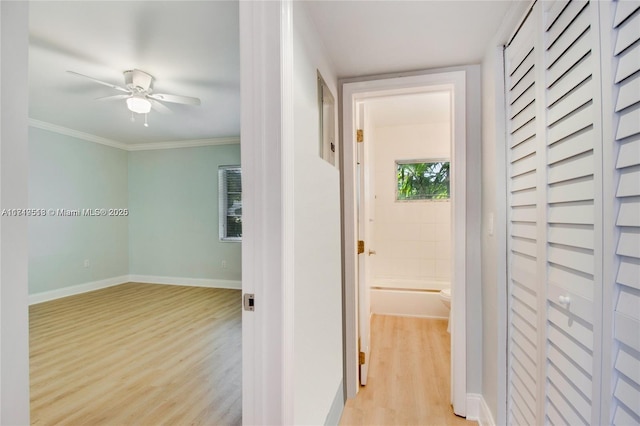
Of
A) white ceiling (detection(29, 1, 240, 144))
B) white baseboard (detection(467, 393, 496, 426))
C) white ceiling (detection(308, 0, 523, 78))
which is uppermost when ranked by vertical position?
white ceiling (detection(29, 1, 240, 144))

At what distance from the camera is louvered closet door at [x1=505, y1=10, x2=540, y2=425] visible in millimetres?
1225

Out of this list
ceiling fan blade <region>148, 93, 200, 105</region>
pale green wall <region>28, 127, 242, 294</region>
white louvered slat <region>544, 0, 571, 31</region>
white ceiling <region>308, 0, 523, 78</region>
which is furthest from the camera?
pale green wall <region>28, 127, 242, 294</region>

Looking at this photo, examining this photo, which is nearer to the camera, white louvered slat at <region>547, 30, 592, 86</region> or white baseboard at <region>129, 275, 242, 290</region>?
white louvered slat at <region>547, 30, 592, 86</region>

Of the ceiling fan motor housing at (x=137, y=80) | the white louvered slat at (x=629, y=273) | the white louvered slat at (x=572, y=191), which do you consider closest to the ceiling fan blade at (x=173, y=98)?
the ceiling fan motor housing at (x=137, y=80)

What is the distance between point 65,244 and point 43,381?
106 inches

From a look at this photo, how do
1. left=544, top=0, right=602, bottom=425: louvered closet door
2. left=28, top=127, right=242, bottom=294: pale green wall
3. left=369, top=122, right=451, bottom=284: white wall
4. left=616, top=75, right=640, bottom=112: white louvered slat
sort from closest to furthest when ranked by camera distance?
left=616, top=75, right=640, bottom=112: white louvered slat < left=544, top=0, right=602, bottom=425: louvered closet door < left=369, top=122, right=451, bottom=284: white wall < left=28, top=127, right=242, bottom=294: pale green wall

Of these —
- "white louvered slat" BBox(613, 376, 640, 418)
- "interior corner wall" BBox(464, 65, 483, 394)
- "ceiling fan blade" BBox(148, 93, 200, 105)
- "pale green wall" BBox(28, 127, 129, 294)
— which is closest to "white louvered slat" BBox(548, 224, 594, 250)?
"white louvered slat" BBox(613, 376, 640, 418)

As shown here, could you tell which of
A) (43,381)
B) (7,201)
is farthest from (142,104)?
(7,201)

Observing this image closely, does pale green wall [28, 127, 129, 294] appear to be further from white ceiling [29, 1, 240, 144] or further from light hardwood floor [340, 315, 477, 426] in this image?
light hardwood floor [340, 315, 477, 426]

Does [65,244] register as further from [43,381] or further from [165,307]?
[43,381]

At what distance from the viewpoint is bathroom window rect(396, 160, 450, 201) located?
13.8ft

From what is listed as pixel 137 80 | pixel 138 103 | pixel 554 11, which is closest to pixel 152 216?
pixel 138 103

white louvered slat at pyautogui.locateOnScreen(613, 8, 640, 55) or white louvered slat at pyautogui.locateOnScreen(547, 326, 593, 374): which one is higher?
white louvered slat at pyautogui.locateOnScreen(613, 8, 640, 55)

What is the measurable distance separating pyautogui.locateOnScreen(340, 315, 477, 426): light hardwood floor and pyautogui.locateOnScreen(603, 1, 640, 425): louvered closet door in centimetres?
140
